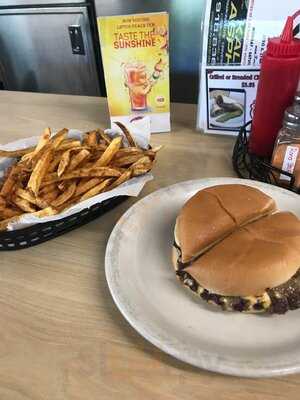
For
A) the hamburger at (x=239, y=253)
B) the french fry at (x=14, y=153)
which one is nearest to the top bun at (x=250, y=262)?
the hamburger at (x=239, y=253)

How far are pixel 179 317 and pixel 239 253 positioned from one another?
15cm

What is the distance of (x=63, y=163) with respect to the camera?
2.42 ft

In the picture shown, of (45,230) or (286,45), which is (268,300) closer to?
(45,230)

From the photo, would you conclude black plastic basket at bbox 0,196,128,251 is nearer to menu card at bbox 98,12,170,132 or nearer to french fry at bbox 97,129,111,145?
french fry at bbox 97,129,111,145

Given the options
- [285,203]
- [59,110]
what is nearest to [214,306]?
[285,203]

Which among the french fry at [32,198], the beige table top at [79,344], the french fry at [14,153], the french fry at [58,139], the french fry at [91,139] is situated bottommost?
the beige table top at [79,344]

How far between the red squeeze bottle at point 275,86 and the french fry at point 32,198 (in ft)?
1.91

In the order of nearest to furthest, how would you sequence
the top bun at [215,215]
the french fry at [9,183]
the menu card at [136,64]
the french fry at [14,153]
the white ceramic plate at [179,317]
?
the white ceramic plate at [179,317] → the top bun at [215,215] → the french fry at [9,183] → the french fry at [14,153] → the menu card at [136,64]

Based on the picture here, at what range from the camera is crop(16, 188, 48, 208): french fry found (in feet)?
2.23

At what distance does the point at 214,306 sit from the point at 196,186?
32 centimetres

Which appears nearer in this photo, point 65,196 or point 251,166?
point 65,196

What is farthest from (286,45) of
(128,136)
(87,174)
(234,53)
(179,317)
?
(179,317)

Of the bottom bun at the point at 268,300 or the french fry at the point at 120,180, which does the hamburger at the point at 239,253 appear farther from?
the french fry at the point at 120,180

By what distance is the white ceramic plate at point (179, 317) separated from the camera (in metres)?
0.50
